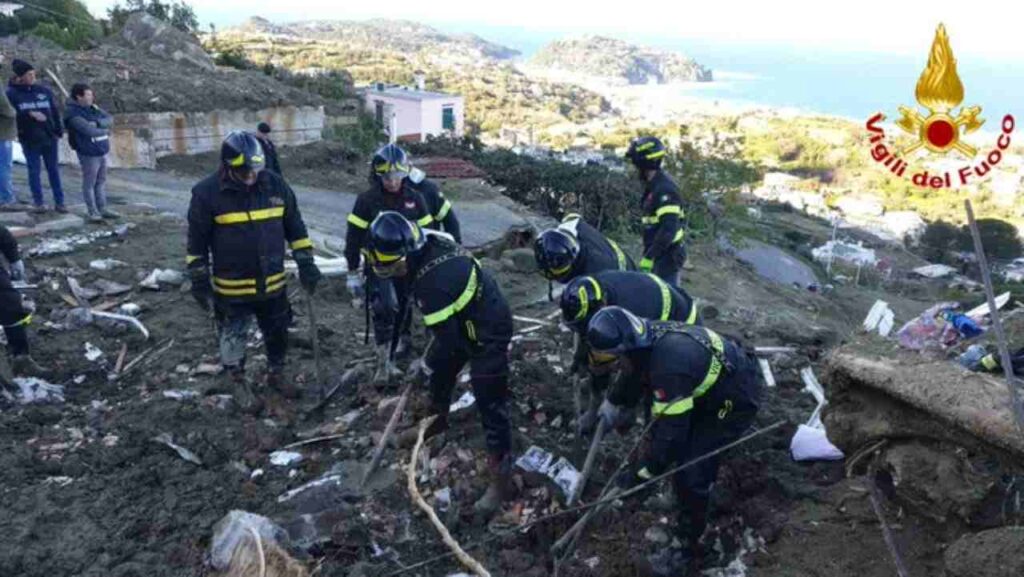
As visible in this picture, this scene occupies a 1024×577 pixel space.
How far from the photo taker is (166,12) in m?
29.5

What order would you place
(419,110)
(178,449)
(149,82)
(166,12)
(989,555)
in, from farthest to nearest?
(419,110)
(166,12)
(149,82)
(178,449)
(989,555)

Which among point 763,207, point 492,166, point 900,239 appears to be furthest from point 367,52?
point 492,166

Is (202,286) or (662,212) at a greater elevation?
(662,212)

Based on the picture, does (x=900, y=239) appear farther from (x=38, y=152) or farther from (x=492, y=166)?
(x=38, y=152)

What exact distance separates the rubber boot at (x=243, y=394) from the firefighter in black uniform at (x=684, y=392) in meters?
3.02

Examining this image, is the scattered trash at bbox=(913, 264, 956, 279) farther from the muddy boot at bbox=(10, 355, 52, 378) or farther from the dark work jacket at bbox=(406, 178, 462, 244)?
the muddy boot at bbox=(10, 355, 52, 378)

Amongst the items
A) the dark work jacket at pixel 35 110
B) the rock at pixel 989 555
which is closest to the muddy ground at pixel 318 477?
the rock at pixel 989 555

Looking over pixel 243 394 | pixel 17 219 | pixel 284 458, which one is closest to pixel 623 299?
pixel 284 458

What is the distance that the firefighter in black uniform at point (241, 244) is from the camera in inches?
210

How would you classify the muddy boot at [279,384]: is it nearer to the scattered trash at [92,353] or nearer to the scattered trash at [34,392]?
the scattered trash at [34,392]

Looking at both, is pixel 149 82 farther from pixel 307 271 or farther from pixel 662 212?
pixel 662 212

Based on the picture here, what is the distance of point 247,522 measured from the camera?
4.11 m

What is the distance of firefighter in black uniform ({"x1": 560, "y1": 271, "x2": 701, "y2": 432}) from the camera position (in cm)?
423

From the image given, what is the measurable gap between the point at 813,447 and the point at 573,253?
2096 mm
